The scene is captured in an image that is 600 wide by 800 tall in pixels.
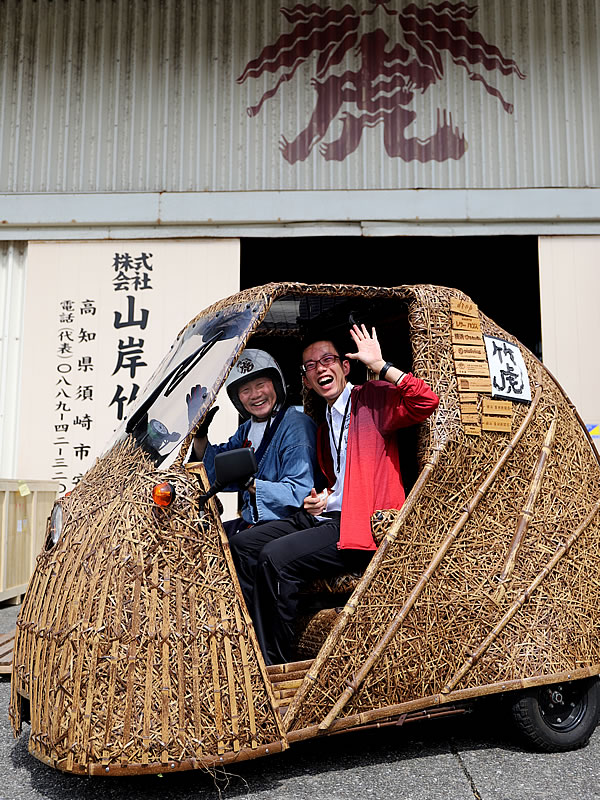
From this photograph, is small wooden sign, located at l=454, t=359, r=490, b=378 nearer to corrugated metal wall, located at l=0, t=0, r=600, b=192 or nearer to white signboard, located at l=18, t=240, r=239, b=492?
white signboard, located at l=18, t=240, r=239, b=492

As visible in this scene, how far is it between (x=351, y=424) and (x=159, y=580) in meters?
1.31

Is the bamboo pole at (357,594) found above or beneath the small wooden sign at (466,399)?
beneath

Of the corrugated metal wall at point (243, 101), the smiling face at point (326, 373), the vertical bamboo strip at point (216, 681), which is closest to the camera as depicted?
the vertical bamboo strip at point (216, 681)

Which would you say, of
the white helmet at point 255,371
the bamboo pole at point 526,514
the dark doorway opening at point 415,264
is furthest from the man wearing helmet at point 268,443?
the dark doorway opening at point 415,264

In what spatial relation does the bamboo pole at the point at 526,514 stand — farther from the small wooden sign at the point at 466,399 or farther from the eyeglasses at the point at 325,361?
the eyeglasses at the point at 325,361

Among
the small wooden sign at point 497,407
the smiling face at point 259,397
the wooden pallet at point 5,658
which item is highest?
the smiling face at point 259,397

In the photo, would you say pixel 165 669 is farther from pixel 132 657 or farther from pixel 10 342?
pixel 10 342

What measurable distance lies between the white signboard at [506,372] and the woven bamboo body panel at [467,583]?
0.07 meters

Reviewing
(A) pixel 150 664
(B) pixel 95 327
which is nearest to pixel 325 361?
(A) pixel 150 664

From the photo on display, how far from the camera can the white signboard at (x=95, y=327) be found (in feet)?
26.1

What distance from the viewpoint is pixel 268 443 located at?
13.2ft

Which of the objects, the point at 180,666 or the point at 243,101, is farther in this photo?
the point at 243,101

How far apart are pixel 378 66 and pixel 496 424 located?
20.4 ft

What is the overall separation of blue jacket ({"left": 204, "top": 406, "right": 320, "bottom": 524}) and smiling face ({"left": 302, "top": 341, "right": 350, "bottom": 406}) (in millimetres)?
188
